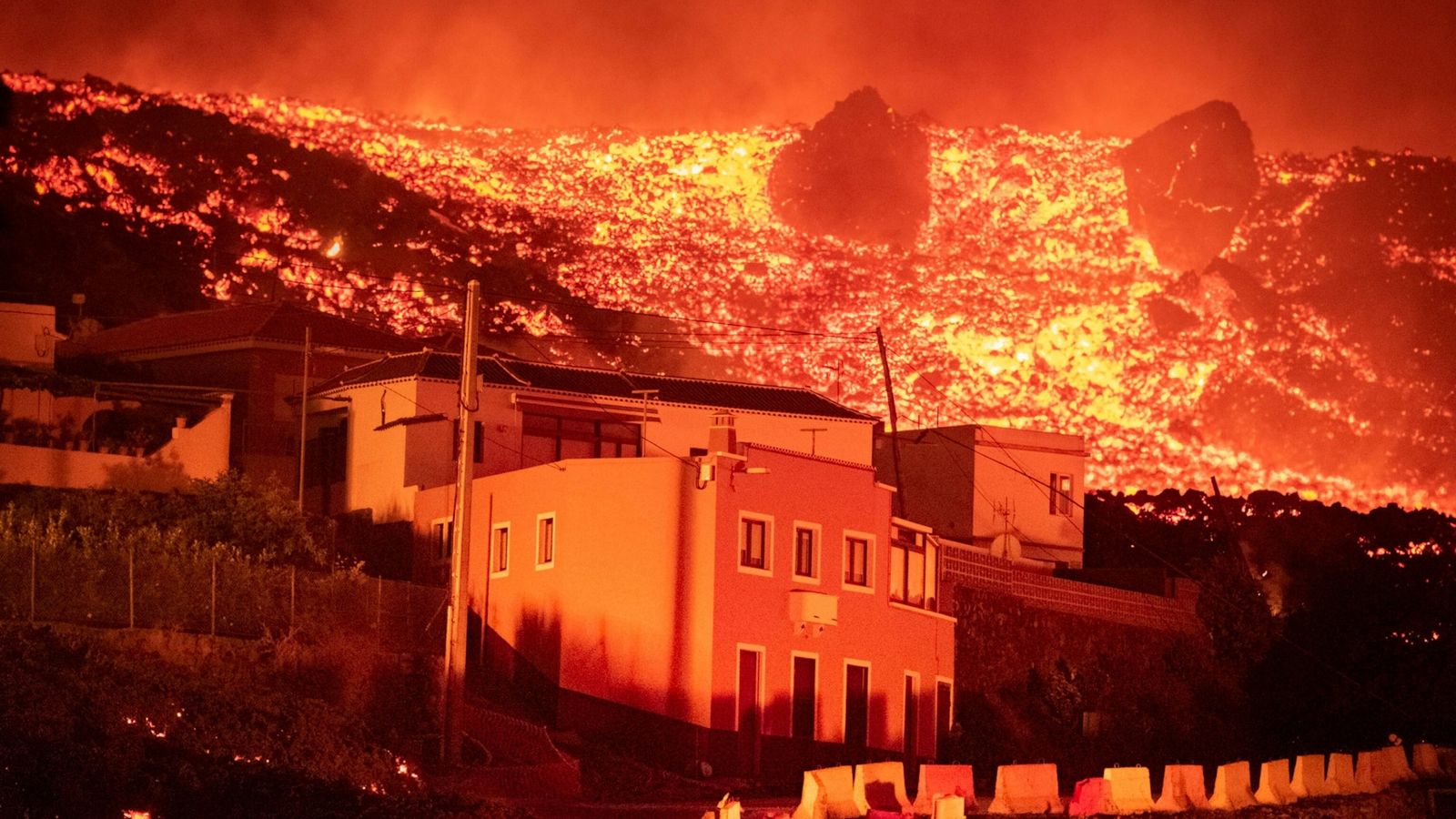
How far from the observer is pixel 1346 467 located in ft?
391

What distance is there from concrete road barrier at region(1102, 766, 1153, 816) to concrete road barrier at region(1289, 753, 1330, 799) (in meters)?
6.51

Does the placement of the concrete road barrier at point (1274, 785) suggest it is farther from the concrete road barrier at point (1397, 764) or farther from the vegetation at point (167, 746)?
the vegetation at point (167, 746)

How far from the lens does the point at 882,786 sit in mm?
29344

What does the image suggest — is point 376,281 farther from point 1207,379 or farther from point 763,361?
point 1207,379

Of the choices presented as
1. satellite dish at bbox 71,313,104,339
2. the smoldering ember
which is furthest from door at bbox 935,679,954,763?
satellite dish at bbox 71,313,104,339

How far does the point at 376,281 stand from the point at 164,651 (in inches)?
2458

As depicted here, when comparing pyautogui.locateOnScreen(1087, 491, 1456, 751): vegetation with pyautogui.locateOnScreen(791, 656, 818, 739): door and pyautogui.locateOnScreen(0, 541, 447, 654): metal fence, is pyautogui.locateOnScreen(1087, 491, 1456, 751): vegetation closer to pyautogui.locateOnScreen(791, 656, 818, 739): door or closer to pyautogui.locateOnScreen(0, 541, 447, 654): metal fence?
pyautogui.locateOnScreen(791, 656, 818, 739): door

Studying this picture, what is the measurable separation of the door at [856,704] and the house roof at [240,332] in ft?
73.2

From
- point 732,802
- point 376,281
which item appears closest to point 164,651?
point 732,802

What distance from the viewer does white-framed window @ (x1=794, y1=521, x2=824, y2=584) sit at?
123 feet

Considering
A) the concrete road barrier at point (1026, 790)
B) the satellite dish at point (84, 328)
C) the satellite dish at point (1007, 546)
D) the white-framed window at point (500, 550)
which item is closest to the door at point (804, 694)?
the concrete road barrier at point (1026, 790)

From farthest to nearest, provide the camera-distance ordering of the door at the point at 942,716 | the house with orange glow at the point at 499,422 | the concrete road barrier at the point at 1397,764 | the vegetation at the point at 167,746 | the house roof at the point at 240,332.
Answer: the house roof at the point at 240,332 < the house with orange glow at the point at 499,422 < the concrete road barrier at the point at 1397,764 < the door at the point at 942,716 < the vegetation at the point at 167,746

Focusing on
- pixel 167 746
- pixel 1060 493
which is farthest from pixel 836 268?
pixel 167 746

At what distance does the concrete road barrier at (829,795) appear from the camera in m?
26.7
